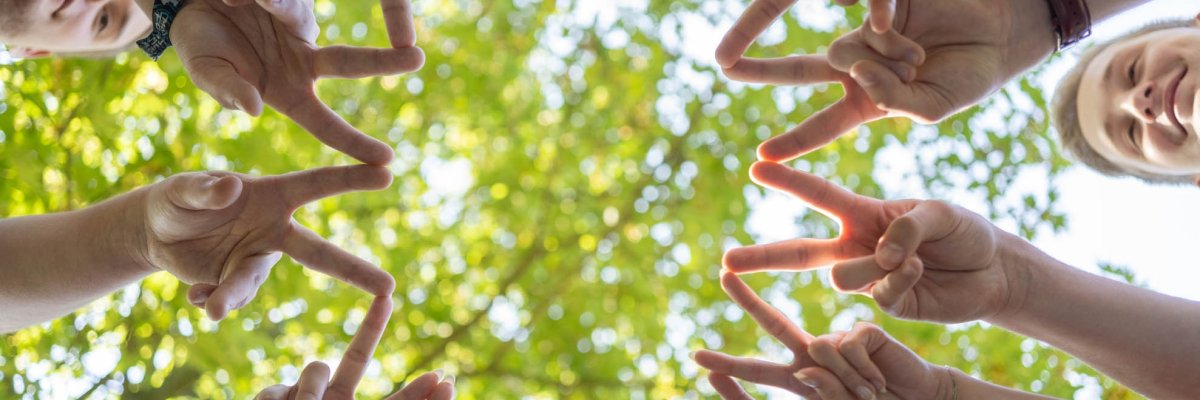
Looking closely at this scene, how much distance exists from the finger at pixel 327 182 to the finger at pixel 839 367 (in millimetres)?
1068

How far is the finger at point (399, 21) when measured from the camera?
1814mm

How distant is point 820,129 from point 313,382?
133 centimetres

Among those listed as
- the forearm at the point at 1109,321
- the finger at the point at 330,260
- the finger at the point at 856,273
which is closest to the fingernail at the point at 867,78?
the finger at the point at 856,273

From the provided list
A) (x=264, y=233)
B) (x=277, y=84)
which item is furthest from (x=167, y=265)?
(x=277, y=84)

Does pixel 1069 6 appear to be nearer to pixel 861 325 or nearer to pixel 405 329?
pixel 861 325

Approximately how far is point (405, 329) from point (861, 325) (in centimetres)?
254

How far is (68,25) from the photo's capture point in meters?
2.40

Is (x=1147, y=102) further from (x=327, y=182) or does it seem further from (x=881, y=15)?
(x=327, y=182)

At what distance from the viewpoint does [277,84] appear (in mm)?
1904

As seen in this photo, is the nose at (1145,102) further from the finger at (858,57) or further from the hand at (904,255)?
the finger at (858,57)

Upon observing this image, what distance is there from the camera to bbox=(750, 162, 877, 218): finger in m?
1.96

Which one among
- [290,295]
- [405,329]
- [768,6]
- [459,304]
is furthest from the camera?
[459,304]

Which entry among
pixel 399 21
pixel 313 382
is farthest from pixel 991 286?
pixel 313 382

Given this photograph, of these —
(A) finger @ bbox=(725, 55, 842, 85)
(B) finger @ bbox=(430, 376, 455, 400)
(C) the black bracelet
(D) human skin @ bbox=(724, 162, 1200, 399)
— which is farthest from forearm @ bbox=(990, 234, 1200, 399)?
(C) the black bracelet
